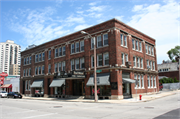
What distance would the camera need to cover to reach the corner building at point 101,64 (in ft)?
83.4

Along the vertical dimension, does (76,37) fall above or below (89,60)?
above

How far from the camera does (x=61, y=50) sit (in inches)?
1373

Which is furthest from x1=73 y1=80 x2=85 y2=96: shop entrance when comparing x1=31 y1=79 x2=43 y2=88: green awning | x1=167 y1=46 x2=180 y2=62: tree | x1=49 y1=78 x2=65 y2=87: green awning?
x1=167 y1=46 x2=180 y2=62: tree

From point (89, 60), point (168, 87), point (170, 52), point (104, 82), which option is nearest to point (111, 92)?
point (104, 82)

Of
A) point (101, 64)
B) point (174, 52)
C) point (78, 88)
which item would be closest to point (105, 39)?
point (101, 64)

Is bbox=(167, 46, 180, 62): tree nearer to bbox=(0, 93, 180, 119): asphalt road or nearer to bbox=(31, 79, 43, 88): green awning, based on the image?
bbox=(31, 79, 43, 88): green awning

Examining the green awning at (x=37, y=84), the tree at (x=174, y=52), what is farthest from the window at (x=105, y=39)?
the tree at (x=174, y=52)

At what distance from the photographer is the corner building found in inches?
1001

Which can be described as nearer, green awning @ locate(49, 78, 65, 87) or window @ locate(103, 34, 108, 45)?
window @ locate(103, 34, 108, 45)

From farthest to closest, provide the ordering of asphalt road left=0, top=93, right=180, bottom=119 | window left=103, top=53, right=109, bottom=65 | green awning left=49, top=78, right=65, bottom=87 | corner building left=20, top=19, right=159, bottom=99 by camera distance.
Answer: green awning left=49, top=78, right=65, bottom=87, window left=103, top=53, right=109, bottom=65, corner building left=20, top=19, right=159, bottom=99, asphalt road left=0, top=93, right=180, bottom=119

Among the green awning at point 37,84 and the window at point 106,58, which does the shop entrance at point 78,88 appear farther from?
the green awning at point 37,84

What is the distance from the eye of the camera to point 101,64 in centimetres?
2688

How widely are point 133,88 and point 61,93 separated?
1450 centimetres

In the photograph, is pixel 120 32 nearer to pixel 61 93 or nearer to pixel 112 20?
pixel 112 20
